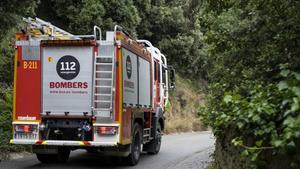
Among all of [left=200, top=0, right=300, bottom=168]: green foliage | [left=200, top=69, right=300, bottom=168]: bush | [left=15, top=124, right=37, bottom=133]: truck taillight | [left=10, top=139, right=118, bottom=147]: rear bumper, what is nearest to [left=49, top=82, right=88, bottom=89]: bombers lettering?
[left=15, top=124, right=37, bottom=133]: truck taillight

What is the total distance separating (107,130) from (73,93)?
1.17 metres

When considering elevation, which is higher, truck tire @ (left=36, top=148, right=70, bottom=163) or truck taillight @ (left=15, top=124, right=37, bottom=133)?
truck taillight @ (left=15, top=124, right=37, bottom=133)

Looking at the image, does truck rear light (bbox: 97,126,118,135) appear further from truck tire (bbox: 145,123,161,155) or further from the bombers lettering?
truck tire (bbox: 145,123,161,155)

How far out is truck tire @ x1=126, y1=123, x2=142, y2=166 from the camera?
12680 mm

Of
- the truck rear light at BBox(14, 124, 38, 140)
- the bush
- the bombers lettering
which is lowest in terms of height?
the truck rear light at BBox(14, 124, 38, 140)

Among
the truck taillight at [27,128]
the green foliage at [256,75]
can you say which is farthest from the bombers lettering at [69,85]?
the green foliage at [256,75]

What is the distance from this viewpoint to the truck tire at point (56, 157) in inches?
503

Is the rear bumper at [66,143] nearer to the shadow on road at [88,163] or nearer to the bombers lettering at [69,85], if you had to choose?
the shadow on road at [88,163]

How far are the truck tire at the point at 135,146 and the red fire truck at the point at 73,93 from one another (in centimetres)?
60

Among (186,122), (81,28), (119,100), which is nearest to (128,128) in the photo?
(119,100)

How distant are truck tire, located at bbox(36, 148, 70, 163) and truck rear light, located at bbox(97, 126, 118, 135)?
6.02 feet

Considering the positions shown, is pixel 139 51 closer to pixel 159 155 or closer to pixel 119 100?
pixel 119 100

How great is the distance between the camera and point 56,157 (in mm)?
12969

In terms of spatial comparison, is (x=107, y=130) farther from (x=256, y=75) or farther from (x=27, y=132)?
(x=256, y=75)
